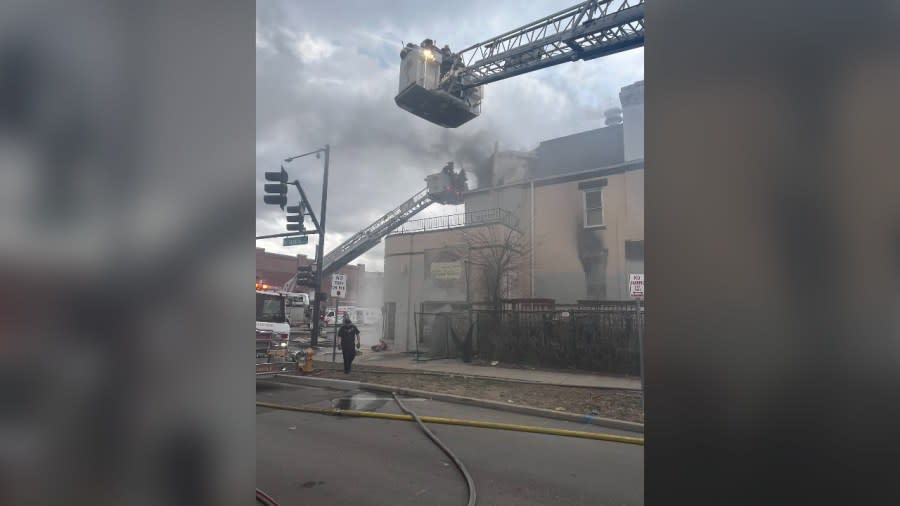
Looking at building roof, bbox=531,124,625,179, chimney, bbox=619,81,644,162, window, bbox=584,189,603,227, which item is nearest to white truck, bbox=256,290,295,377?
window, bbox=584,189,603,227

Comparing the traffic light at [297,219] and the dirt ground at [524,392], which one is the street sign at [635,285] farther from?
the traffic light at [297,219]

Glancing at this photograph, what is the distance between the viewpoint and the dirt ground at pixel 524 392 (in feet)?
27.6

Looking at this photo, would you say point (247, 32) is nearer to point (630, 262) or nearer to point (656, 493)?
point (656, 493)

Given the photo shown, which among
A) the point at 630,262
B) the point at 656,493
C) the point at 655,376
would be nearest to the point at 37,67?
the point at 655,376

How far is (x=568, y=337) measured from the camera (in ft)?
45.9

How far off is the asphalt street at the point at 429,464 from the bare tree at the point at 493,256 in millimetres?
11239

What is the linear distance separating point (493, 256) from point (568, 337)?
602cm

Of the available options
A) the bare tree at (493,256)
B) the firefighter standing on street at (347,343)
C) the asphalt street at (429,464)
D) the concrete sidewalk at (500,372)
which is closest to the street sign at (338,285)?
the firefighter standing on street at (347,343)

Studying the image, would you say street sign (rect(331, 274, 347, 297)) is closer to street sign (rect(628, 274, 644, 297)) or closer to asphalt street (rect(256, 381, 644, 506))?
asphalt street (rect(256, 381, 644, 506))

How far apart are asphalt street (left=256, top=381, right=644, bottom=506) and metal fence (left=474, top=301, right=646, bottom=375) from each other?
6.02 m

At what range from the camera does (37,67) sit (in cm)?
98

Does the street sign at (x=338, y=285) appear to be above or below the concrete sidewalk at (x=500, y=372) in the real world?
above

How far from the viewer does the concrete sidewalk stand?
11336 mm

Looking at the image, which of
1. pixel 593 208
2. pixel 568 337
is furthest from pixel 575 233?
pixel 568 337
